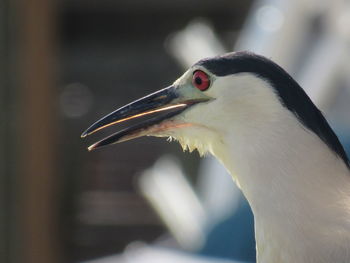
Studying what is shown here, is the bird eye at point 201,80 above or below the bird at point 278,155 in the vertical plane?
above

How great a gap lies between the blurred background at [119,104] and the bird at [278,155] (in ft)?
4.98

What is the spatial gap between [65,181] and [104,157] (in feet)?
0.81

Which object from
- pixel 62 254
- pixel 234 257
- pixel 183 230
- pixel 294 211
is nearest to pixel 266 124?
pixel 294 211

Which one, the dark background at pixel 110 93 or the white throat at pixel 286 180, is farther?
the dark background at pixel 110 93

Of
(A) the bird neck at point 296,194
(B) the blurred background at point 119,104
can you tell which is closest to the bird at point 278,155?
(A) the bird neck at point 296,194

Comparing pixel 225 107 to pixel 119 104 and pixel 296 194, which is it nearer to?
pixel 296 194

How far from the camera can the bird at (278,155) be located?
9.36 feet

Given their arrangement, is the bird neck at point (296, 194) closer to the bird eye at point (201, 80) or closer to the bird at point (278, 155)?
the bird at point (278, 155)

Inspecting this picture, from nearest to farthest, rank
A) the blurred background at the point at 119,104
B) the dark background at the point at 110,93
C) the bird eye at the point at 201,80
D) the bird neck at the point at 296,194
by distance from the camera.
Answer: the bird neck at the point at 296,194
the bird eye at the point at 201,80
the blurred background at the point at 119,104
the dark background at the point at 110,93

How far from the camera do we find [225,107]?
3.01 meters

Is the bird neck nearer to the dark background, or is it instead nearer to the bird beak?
the bird beak

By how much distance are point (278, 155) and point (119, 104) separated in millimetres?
3426

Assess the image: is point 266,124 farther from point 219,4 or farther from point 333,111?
point 219,4

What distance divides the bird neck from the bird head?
31mm
